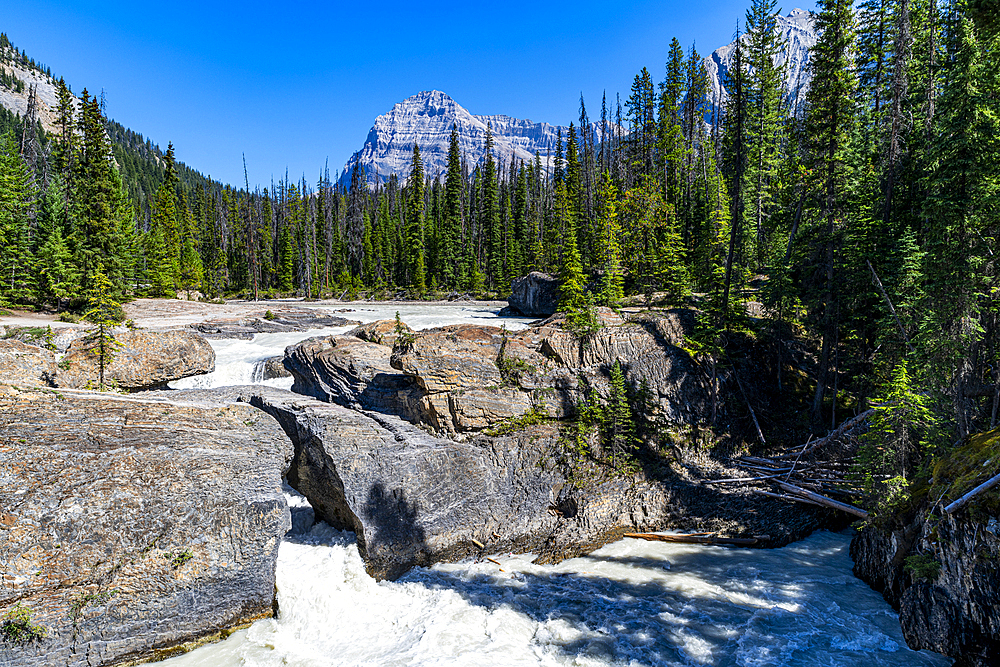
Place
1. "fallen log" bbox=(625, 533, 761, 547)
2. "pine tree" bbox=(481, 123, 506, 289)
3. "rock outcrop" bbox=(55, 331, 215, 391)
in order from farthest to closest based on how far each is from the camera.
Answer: "pine tree" bbox=(481, 123, 506, 289), "rock outcrop" bbox=(55, 331, 215, 391), "fallen log" bbox=(625, 533, 761, 547)

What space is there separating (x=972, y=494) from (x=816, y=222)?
13256 mm

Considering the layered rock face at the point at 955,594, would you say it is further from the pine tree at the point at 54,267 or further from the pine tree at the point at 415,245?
the pine tree at the point at 415,245

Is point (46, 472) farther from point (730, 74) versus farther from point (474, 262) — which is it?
point (474, 262)

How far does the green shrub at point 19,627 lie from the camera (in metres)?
8.41

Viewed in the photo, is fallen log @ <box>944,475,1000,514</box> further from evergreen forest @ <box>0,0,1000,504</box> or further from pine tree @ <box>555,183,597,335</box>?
pine tree @ <box>555,183,597,335</box>

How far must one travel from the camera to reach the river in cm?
962

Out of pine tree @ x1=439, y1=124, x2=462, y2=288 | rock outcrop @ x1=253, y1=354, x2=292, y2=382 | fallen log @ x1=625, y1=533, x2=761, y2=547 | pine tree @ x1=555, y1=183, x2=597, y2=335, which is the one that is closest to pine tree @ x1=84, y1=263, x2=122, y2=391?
rock outcrop @ x1=253, y1=354, x2=292, y2=382

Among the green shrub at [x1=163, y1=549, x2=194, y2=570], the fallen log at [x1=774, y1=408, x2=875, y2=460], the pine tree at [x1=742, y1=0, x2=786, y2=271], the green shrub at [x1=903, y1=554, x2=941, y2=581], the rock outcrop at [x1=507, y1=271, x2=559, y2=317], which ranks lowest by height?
the green shrub at [x1=163, y1=549, x2=194, y2=570]

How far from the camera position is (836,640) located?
32.7 feet

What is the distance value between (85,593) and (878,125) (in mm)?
33410

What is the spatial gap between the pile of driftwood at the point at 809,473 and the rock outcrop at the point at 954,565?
365cm

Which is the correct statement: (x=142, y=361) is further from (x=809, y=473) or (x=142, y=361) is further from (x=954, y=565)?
(x=809, y=473)

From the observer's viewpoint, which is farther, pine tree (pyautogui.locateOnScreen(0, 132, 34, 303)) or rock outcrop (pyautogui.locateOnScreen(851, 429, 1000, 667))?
pine tree (pyautogui.locateOnScreen(0, 132, 34, 303))

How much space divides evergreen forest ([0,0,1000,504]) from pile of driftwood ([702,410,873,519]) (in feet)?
6.67
